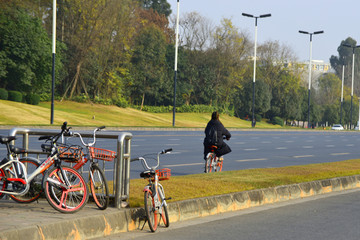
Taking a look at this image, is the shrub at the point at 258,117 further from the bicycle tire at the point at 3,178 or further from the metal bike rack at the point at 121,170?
the bicycle tire at the point at 3,178

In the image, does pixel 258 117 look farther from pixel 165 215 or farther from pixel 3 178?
pixel 3 178

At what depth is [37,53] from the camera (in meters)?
54.7

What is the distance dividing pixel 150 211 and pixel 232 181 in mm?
3788

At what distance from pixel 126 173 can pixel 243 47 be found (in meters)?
83.9

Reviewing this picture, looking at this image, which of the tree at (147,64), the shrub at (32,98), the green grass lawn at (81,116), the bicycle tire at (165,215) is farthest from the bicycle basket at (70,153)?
the tree at (147,64)

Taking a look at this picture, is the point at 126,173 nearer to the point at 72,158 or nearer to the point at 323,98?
the point at 72,158

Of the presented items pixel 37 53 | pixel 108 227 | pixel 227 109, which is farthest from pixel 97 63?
pixel 108 227

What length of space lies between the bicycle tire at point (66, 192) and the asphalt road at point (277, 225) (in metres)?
0.67

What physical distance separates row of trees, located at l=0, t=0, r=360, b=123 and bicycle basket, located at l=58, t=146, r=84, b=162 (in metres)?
45.8

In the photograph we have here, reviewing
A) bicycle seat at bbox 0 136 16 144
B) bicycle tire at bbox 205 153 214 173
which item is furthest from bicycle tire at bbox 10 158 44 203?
bicycle tire at bbox 205 153 214 173

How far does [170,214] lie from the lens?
8.23m

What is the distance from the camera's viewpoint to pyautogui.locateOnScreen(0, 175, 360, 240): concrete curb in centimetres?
631

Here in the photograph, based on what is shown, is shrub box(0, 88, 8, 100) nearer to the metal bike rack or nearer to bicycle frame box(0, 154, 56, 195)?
the metal bike rack

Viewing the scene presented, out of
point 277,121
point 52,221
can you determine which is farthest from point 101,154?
point 277,121
